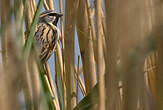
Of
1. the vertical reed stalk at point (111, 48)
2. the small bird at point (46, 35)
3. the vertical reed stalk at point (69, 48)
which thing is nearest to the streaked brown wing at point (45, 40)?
the small bird at point (46, 35)

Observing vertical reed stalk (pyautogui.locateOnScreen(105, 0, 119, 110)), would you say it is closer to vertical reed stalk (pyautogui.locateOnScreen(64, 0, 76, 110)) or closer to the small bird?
vertical reed stalk (pyautogui.locateOnScreen(64, 0, 76, 110))

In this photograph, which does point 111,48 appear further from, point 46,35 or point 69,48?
point 46,35

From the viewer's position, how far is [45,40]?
210 cm

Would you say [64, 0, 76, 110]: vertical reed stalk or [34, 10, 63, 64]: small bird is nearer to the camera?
[64, 0, 76, 110]: vertical reed stalk

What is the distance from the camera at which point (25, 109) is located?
2.41 ft

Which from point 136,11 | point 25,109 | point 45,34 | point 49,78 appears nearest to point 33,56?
point 25,109

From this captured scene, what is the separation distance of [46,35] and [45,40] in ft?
0.21

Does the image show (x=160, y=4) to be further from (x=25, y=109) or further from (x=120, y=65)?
(x=25, y=109)

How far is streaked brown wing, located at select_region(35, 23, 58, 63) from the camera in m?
1.97

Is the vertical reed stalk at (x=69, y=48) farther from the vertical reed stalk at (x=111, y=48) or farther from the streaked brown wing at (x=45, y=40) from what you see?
the streaked brown wing at (x=45, y=40)

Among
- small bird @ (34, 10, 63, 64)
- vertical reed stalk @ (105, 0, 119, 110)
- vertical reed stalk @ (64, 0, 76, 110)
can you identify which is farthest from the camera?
small bird @ (34, 10, 63, 64)

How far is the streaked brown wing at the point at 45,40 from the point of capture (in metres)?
1.97

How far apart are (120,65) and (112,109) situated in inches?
4.2

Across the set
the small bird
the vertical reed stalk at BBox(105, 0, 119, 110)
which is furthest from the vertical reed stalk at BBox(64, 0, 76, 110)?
the small bird
